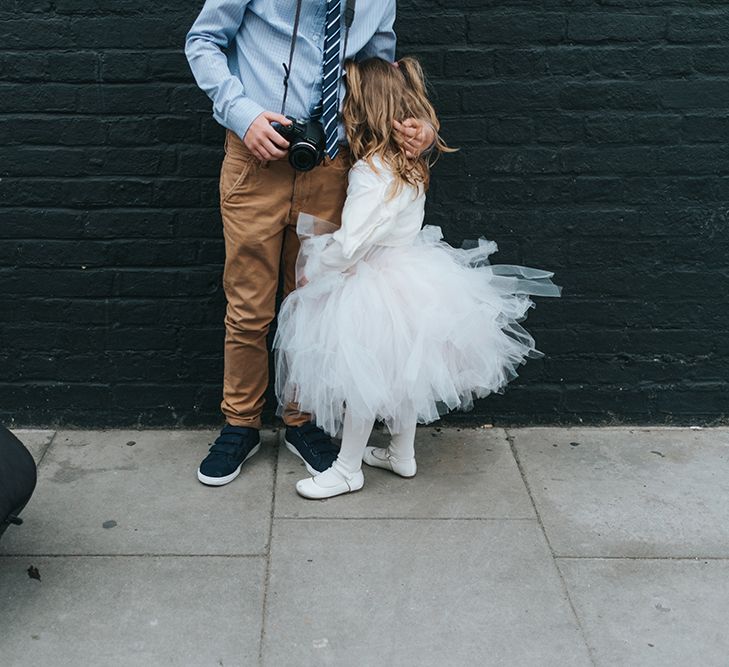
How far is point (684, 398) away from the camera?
4332 millimetres

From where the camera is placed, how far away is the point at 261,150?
3.33 m

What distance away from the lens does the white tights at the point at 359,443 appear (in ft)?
12.1

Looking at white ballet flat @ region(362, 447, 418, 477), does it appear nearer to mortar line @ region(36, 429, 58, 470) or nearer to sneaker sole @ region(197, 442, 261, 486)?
sneaker sole @ region(197, 442, 261, 486)

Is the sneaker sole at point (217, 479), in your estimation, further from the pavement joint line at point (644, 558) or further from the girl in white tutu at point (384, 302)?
the pavement joint line at point (644, 558)

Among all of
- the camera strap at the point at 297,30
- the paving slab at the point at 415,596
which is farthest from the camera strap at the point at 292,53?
the paving slab at the point at 415,596

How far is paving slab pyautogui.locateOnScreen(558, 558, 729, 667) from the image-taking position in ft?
9.55

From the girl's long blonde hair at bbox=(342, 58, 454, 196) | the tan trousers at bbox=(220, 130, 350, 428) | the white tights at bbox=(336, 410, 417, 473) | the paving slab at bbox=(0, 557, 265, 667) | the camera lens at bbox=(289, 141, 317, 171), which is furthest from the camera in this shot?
the white tights at bbox=(336, 410, 417, 473)

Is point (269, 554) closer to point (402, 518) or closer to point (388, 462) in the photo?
point (402, 518)

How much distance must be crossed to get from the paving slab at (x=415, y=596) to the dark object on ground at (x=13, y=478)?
84cm

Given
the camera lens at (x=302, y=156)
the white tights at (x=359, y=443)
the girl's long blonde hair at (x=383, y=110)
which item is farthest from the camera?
the white tights at (x=359, y=443)

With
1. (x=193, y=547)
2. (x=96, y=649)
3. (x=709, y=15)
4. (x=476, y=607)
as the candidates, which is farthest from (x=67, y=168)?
(x=709, y=15)

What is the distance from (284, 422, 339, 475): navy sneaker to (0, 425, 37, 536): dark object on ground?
1.16 m

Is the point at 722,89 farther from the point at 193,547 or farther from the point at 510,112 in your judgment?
the point at 193,547

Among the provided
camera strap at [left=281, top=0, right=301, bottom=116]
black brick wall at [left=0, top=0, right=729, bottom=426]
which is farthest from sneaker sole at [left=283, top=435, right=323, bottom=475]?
camera strap at [left=281, top=0, right=301, bottom=116]
